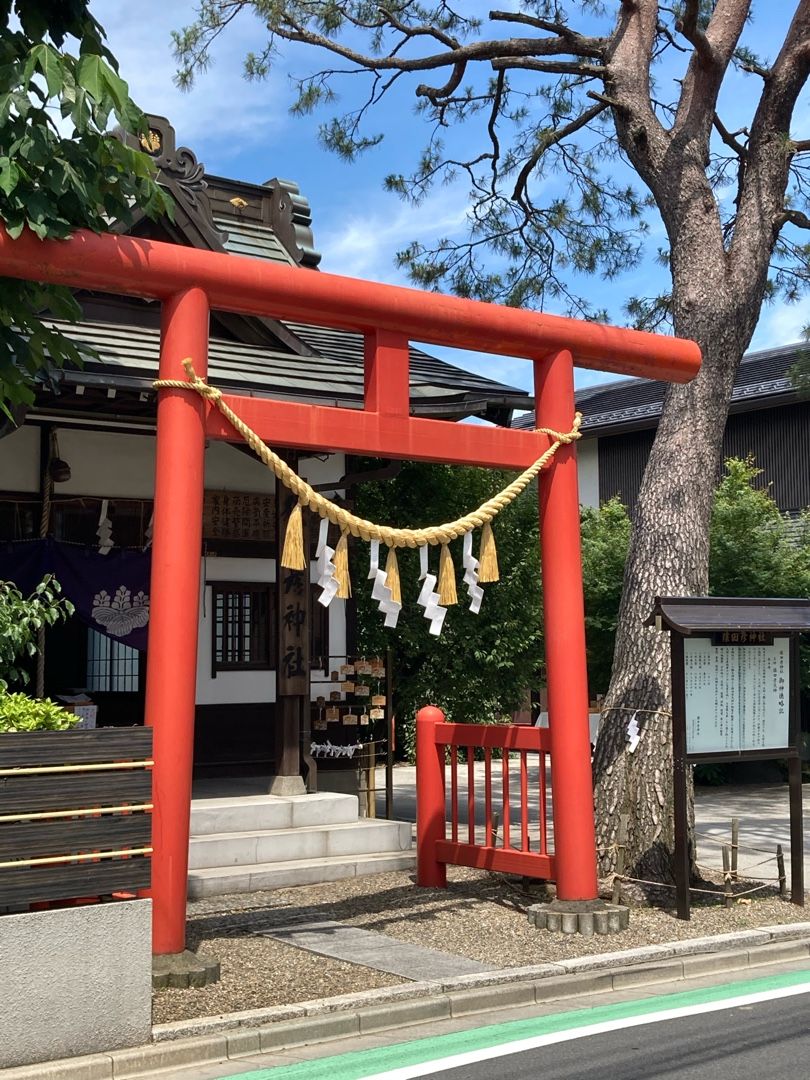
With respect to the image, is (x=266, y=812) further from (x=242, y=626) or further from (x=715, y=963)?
(x=715, y=963)

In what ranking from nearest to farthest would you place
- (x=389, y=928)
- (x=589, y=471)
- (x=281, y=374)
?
(x=389, y=928) → (x=281, y=374) → (x=589, y=471)

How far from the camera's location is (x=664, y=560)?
10.7m

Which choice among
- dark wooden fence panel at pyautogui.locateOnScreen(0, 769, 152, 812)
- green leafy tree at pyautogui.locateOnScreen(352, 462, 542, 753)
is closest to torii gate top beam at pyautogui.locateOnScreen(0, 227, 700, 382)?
dark wooden fence panel at pyautogui.locateOnScreen(0, 769, 152, 812)

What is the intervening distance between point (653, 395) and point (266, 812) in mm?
25511

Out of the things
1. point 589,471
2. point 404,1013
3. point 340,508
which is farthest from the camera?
point 589,471

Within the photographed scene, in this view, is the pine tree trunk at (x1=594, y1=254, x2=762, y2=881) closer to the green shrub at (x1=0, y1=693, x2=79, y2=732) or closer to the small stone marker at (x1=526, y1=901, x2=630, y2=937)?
the small stone marker at (x1=526, y1=901, x2=630, y2=937)

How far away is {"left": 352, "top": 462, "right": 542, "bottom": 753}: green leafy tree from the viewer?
18.6 metres

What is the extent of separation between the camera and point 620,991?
7496 millimetres

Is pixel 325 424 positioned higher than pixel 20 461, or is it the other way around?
pixel 20 461

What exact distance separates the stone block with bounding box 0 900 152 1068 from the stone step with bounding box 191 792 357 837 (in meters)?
4.62

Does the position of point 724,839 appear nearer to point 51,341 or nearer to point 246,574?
point 246,574

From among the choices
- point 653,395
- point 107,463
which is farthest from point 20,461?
point 653,395

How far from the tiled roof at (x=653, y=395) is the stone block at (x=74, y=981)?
23.8 metres

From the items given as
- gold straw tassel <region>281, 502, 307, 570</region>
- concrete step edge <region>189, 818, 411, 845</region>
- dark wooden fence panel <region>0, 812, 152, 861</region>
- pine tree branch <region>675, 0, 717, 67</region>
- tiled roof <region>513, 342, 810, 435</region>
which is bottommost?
concrete step edge <region>189, 818, 411, 845</region>
